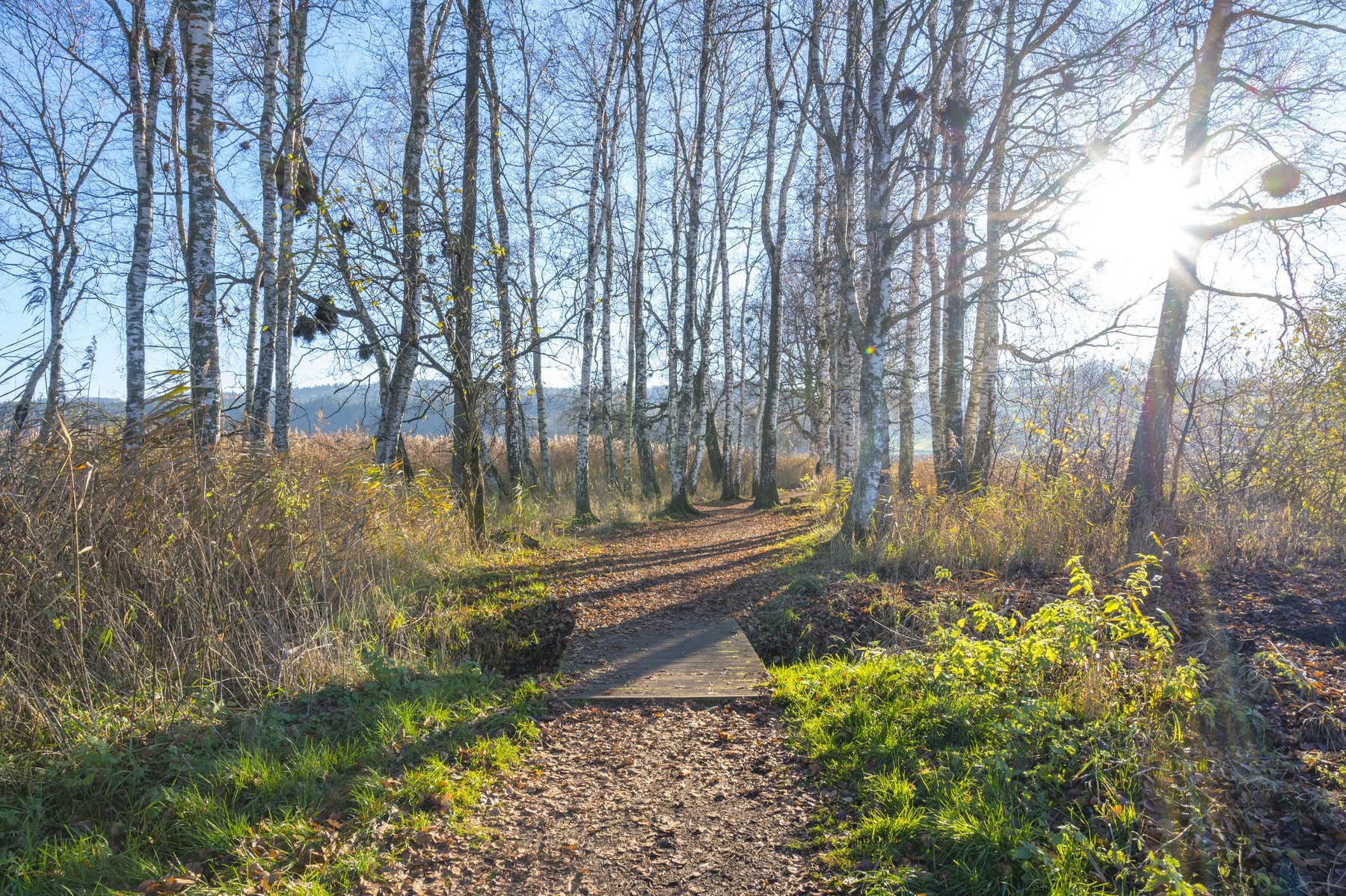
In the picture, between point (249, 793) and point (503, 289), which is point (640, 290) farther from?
point (249, 793)

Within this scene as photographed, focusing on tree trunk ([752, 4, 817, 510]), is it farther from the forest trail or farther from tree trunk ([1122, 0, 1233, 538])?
the forest trail

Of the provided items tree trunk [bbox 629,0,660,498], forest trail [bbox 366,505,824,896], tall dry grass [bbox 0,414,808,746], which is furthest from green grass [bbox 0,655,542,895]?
tree trunk [bbox 629,0,660,498]

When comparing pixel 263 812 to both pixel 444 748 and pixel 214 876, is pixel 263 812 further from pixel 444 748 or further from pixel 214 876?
pixel 444 748

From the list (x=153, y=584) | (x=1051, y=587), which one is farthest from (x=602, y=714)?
(x=1051, y=587)

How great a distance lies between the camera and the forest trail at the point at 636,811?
2.93 m

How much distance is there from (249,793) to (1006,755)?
3.69 m

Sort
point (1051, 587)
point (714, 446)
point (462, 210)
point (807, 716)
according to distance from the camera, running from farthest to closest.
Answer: point (714, 446)
point (462, 210)
point (1051, 587)
point (807, 716)

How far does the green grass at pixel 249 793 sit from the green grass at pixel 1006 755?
77.5 inches

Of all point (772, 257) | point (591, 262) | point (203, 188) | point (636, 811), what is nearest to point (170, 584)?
point (636, 811)

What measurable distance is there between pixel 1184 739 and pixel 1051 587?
3.02 m

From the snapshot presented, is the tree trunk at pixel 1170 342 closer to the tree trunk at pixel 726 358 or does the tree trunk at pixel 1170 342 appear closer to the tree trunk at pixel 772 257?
the tree trunk at pixel 772 257

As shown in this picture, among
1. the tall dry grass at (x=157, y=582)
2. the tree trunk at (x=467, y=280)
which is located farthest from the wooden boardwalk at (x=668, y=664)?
the tree trunk at (x=467, y=280)

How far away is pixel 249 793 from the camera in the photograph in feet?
10.7

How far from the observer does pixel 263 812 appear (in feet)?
10.3
